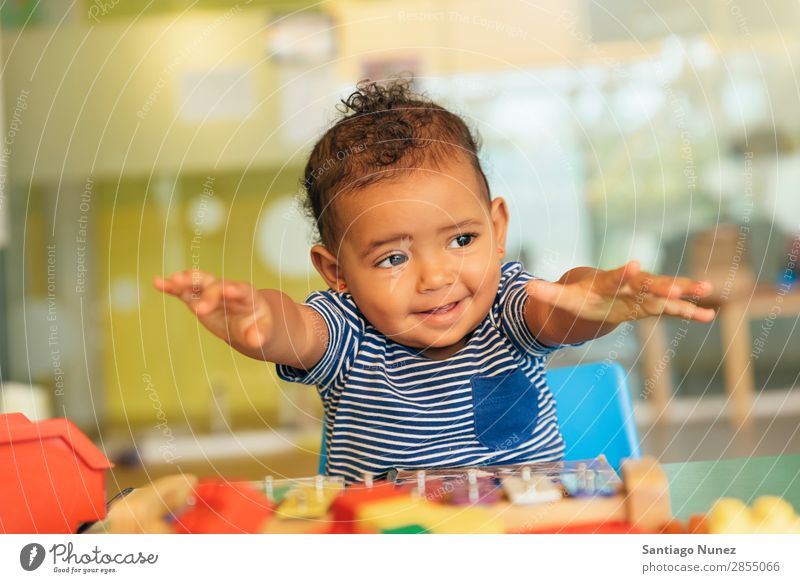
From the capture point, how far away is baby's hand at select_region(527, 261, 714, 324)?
483 millimetres

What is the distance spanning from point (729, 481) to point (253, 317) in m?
0.32

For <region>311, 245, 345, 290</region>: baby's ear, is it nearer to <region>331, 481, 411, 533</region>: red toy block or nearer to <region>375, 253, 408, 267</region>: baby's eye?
<region>375, 253, 408, 267</region>: baby's eye

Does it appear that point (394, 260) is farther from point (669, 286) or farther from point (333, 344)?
point (669, 286)

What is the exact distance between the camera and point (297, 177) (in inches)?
72.6

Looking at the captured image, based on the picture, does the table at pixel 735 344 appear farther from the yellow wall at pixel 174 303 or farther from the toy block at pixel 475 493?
the toy block at pixel 475 493

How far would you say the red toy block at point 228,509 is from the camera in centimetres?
50

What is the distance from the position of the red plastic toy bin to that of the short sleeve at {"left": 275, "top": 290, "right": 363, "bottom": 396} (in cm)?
19

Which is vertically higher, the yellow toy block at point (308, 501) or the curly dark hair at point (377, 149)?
the curly dark hair at point (377, 149)

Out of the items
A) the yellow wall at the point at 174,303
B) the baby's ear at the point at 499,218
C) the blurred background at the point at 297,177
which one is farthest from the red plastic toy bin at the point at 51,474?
the yellow wall at the point at 174,303

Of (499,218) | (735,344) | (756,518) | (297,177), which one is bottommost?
(756,518)

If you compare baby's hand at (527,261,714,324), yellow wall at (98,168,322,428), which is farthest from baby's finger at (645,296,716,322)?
yellow wall at (98,168,322,428)
